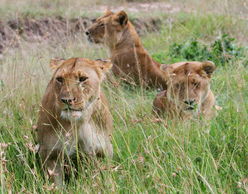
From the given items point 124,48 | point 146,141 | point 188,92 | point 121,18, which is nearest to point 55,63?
point 146,141

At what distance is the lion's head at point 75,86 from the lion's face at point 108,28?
3.51 m

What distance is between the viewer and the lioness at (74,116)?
11.0 ft

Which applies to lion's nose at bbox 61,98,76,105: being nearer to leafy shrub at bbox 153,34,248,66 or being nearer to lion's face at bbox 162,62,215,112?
lion's face at bbox 162,62,215,112

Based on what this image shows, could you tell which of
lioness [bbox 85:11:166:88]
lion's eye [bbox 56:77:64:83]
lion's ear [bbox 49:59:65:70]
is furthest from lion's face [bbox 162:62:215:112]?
lioness [bbox 85:11:166:88]

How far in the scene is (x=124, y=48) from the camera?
7.05m

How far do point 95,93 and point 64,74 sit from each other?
Result: 0.25 meters

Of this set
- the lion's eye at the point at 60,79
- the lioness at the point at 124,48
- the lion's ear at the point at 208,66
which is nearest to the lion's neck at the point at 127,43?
the lioness at the point at 124,48

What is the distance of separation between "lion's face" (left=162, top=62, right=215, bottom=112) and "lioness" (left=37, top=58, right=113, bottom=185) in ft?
2.75

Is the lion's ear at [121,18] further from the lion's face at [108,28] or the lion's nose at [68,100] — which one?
the lion's nose at [68,100]

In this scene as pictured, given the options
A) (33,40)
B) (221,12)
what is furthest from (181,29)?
(33,40)

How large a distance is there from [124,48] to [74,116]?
382cm

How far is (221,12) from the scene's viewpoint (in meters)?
9.84

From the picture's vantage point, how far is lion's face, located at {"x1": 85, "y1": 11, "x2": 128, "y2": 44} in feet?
23.4

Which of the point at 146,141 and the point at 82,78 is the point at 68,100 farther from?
the point at 146,141
